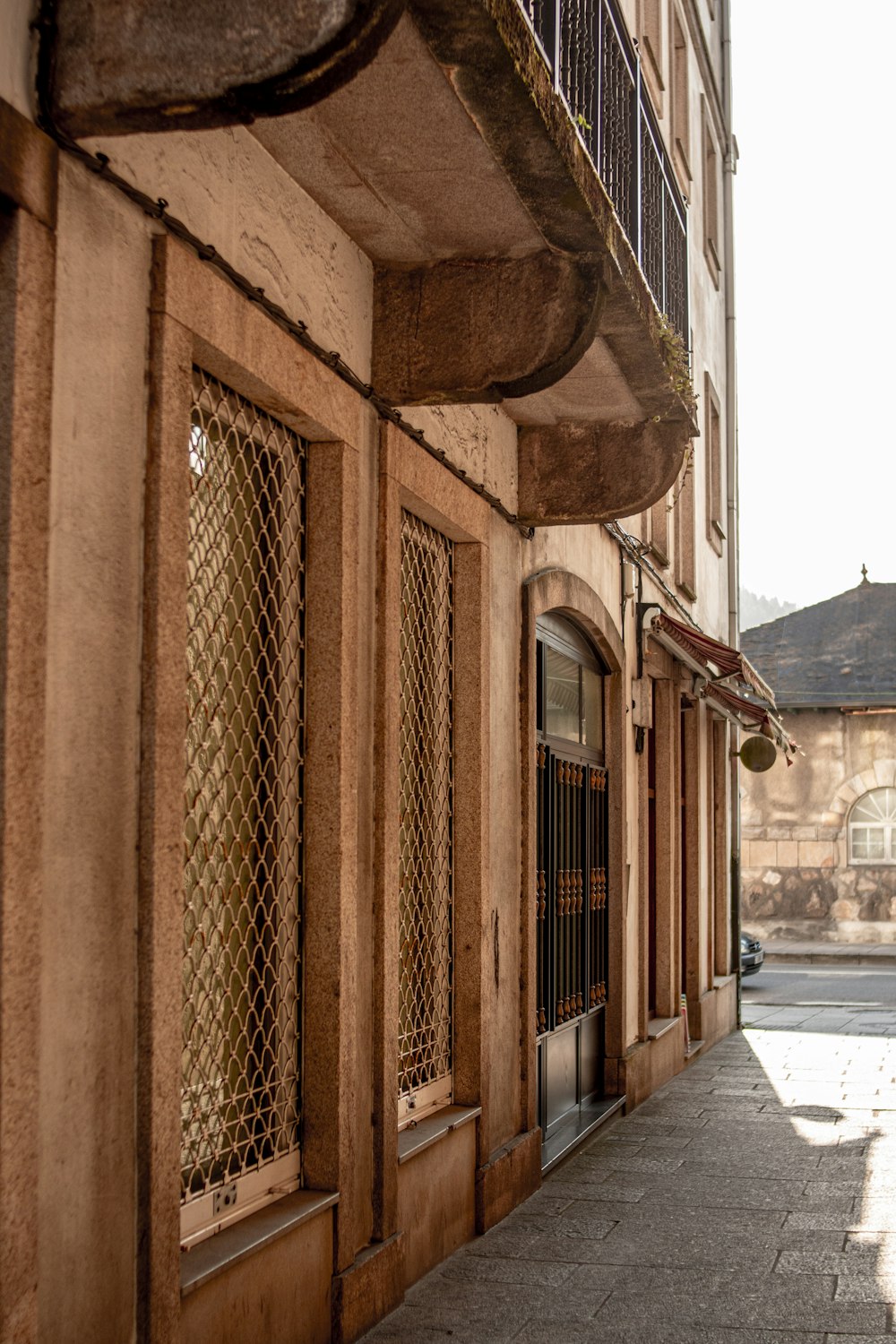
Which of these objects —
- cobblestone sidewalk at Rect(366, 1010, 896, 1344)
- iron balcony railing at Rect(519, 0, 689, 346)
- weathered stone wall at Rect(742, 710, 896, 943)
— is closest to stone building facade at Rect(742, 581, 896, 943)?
weathered stone wall at Rect(742, 710, 896, 943)

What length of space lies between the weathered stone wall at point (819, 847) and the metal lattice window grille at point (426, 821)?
25.6 metres

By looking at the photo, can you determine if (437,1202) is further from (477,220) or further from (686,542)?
(686,542)

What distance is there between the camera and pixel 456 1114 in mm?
7277

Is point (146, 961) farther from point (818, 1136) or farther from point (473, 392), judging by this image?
point (818, 1136)

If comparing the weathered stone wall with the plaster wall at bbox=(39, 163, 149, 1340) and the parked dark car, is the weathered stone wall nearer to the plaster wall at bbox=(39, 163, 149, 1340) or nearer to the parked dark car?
the parked dark car

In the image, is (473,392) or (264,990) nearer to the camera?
(264,990)

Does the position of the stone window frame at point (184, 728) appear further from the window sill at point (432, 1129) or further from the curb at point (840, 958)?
the curb at point (840, 958)

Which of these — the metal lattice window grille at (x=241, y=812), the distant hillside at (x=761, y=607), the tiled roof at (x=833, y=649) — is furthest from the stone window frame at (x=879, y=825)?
the distant hillside at (x=761, y=607)

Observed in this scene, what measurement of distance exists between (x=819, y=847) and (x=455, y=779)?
26.3 metres

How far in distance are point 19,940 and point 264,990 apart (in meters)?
2.01

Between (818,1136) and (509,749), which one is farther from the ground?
(509,749)

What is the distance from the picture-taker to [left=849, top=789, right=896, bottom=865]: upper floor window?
32.8m

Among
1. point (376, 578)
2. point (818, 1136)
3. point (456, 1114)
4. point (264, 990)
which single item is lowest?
point (818, 1136)

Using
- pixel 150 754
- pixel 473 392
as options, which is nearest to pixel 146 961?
pixel 150 754
